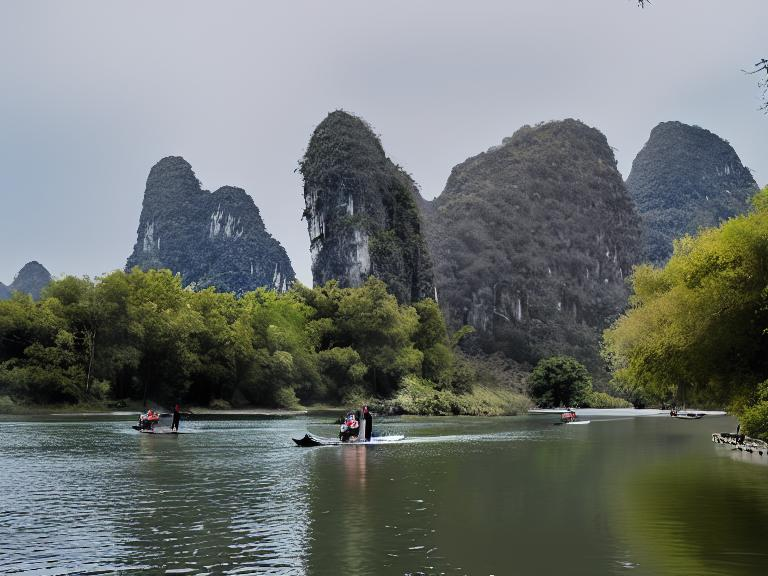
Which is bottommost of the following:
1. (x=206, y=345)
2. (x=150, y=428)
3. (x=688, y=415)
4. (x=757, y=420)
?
(x=150, y=428)

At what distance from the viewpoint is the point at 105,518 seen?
18156mm

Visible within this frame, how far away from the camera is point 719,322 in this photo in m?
34.5

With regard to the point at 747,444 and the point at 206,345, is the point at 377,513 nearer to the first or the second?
the point at 747,444

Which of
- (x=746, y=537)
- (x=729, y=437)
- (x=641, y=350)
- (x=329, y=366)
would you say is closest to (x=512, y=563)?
(x=746, y=537)

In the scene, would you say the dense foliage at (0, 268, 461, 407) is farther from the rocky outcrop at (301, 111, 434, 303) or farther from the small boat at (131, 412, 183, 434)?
the rocky outcrop at (301, 111, 434, 303)

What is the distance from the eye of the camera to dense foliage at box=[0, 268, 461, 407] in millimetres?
75812

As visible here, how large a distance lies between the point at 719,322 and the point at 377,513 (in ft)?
69.8

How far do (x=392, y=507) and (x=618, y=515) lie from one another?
5.37 m

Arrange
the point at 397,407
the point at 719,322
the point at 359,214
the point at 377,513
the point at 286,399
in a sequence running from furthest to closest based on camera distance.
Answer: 1. the point at 359,214
2. the point at 397,407
3. the point at 286,399
4. the point at 719,322
5. the point at 377,513

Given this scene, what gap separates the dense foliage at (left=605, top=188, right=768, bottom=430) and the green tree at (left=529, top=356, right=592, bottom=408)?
94.7m

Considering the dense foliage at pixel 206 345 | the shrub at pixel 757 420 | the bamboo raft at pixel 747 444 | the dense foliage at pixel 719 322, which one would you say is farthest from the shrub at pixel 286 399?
the shrub at pixel 757 420

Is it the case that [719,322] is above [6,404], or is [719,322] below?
above

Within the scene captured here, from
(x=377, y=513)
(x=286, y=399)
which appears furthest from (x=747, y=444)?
(x=286, y=399)

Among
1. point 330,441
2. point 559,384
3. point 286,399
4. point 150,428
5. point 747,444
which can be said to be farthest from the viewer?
point 559,384
